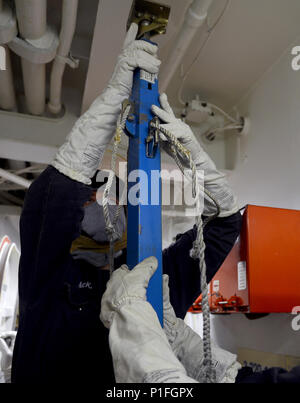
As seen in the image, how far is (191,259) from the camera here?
128cm

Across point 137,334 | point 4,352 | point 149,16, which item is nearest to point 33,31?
point 149,16

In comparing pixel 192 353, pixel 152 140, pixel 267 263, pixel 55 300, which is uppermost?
pixel 152 140

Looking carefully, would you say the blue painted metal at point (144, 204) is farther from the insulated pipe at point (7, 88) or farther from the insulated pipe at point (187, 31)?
the insulated pipe at point (7, 88)

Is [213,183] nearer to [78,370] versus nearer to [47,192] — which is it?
[47,192]

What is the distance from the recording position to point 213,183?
1.09m

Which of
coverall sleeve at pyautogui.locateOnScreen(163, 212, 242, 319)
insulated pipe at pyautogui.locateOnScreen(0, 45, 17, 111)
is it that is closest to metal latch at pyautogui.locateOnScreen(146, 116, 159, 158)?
coverall sleeve at pyautogui.locateOnScreen(163, 212, 242, 319)

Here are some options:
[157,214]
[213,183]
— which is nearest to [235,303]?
[213,183]

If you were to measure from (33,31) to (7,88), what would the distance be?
0.60m

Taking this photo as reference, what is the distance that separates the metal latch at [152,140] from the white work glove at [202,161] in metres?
0.03

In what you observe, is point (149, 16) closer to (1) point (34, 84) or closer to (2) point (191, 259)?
(2) point (191, 259)

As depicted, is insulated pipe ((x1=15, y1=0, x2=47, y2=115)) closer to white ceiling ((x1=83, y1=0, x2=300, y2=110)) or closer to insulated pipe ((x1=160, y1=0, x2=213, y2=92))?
white ceiling ((x1=83, y1=0, x2=300, y2=110))

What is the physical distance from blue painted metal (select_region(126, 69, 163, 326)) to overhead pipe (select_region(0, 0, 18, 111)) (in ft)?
3.20

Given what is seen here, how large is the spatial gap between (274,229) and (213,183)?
0.73 metres

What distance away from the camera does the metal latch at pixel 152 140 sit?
33.7 inches
